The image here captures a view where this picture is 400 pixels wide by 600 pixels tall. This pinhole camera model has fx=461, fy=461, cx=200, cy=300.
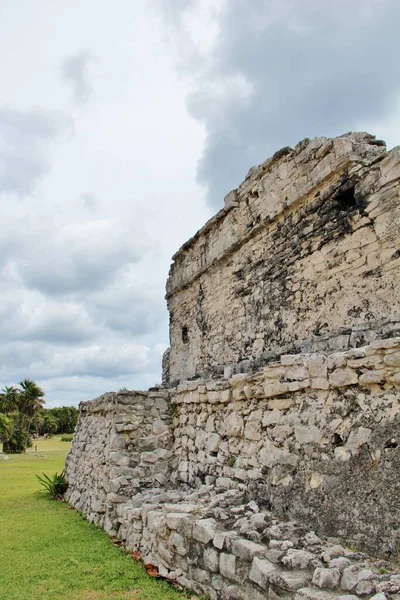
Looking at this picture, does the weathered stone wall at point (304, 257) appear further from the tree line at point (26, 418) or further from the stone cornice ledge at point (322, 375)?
the tree line at point (26, 418)

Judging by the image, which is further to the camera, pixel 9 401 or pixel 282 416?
pixel 9 401

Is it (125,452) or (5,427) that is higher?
(5,427)

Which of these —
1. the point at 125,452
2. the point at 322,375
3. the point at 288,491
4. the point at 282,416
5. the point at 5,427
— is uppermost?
the point at 5,427

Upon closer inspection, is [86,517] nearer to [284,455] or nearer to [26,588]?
[26,588]

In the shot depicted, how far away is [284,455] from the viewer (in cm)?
444

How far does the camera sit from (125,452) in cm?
711

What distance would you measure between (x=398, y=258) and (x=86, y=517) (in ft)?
21.3

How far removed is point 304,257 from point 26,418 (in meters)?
41.3

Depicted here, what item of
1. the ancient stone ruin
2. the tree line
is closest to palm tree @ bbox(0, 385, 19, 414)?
the tree line

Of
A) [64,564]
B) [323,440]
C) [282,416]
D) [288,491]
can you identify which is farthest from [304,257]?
[64,564]

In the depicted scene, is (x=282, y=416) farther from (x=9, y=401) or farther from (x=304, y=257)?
(x=9, y=401)

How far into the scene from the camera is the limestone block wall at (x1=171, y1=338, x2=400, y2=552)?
3477 mm

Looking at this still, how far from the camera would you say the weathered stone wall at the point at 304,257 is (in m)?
6.04

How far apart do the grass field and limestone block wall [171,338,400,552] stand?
4.50 feet
